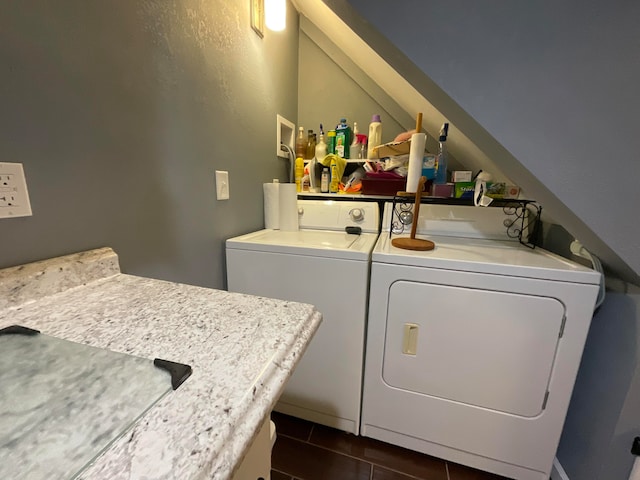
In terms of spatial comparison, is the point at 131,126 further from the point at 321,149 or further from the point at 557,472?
the point at 557,472

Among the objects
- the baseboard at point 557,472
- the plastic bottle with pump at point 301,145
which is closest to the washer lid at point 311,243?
the plastic bottle with pump at point 301,145

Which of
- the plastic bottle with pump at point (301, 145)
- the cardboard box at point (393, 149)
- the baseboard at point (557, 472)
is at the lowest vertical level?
the baseboard at point (557, 472)

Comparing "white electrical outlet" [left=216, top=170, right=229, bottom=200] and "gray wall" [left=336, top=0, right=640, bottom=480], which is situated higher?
"gray wall" [left=336, top=0, right=640, bottom=480]

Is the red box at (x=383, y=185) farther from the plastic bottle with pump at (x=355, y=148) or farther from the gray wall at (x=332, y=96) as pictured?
the gray wall at (x=332, y=96)

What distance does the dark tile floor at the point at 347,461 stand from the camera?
1214mm

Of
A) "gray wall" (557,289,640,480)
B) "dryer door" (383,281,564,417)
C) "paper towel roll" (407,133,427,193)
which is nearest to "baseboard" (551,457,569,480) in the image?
"gray wall" (557,289,640,480)

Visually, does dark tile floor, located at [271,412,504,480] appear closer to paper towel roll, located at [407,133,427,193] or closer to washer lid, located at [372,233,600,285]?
washer lid, located at [372,233,600,285]

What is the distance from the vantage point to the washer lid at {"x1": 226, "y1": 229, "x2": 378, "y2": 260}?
1.20 m

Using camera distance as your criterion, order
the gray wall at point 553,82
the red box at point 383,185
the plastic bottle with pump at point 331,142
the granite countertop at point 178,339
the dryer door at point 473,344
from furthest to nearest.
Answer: the plastic bottle with pump at point 331,142, the red box at point 383,185, the dryer door at point 473,344, the gray wall at point 553,82, the granite countertop at point 178,339

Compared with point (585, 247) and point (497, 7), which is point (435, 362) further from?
point (497, 7)

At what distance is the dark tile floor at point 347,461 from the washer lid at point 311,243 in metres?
0.95

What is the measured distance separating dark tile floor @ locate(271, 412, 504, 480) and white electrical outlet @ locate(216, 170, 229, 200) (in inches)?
48.3

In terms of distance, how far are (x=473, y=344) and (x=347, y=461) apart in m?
0.80

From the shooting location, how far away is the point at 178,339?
504 millimetres
